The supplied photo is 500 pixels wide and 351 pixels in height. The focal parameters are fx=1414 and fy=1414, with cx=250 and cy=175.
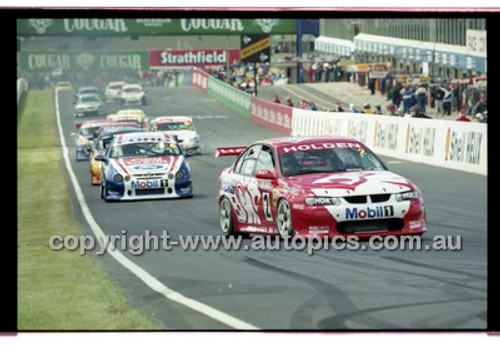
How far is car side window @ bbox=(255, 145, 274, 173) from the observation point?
55.2 feet

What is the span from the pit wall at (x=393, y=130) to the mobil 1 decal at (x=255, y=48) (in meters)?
8.04

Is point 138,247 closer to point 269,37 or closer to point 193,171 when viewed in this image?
point 269,37

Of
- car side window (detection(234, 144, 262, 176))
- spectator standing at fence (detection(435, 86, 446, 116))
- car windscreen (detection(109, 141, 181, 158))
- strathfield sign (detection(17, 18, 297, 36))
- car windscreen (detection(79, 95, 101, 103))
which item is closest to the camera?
strathfield sign (detection(17, 18, 297, 36))

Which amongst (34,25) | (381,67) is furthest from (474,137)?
(34,25)

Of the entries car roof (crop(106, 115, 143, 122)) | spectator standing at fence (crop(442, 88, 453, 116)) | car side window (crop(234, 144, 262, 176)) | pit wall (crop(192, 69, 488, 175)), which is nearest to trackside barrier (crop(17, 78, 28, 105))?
car side window (crop(234, 144, 262, 176))

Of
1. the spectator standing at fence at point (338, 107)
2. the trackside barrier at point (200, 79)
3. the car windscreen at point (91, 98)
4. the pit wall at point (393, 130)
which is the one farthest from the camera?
the car windscreen at point (91, 98)

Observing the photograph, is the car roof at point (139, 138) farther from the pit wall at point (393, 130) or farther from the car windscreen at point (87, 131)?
the car windscreen at point (87, 131)

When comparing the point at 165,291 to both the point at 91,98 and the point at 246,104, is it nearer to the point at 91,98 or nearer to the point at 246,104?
Answer: the point at 246,104

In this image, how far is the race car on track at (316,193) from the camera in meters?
15.2

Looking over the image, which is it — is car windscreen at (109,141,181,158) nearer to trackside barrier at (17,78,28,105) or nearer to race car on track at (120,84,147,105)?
race car on track at (120,84,147,105)

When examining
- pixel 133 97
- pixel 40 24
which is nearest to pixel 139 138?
pixel 133 97

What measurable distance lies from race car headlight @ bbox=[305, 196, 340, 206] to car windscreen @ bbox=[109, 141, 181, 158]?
9.77 meters

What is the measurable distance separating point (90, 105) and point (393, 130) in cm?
1281

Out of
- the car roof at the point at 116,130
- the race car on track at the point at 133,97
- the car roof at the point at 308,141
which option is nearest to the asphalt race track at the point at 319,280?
the car roof at the point at 308,141
